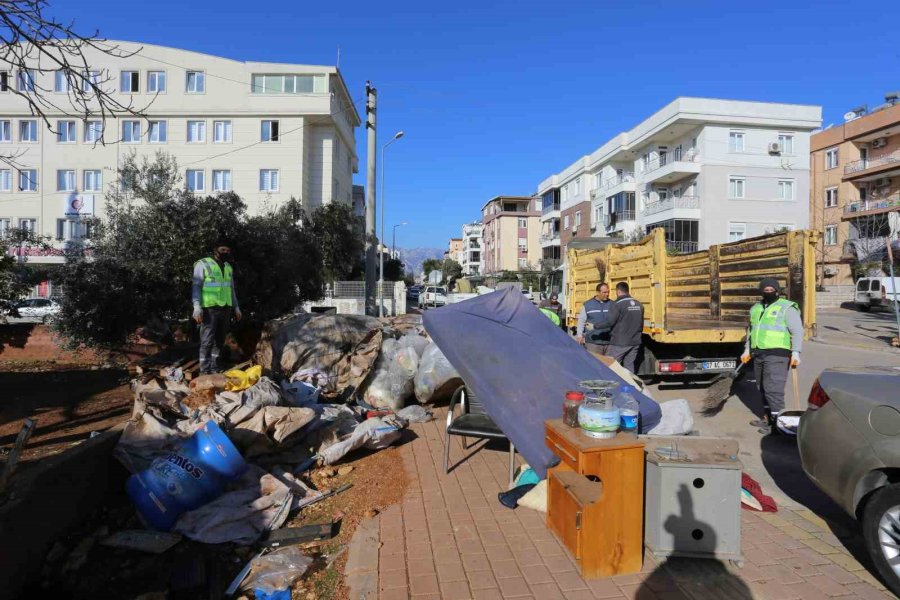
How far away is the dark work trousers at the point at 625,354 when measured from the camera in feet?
25.6

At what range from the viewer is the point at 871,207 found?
132 ft

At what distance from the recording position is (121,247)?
28.1ft

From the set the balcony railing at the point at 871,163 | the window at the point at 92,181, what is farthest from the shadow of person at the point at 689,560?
the balcony railing at the point at 871,163

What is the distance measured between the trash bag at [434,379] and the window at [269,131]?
34.7 metres

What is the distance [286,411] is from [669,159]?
127 ft

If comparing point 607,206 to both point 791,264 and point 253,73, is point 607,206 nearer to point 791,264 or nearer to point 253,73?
point 253,73

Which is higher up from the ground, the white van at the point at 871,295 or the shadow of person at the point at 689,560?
the white van at the point at 871,295

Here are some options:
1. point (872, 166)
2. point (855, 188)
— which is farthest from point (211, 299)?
point (855, 188)

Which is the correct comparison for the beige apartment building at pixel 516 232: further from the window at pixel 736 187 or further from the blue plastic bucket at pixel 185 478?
the blue plastic bucket at pixel 185 478

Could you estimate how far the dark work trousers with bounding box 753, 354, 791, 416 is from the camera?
629cm

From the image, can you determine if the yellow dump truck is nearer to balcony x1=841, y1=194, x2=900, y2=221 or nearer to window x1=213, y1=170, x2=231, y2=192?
window x1=213, y1=170, x2=231, y2=192

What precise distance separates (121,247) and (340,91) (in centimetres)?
3601

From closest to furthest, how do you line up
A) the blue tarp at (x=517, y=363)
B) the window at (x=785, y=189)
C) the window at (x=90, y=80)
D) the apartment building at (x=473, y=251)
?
the window at (x=90, y=80), the blue tarp at (x=517, y=363), the window at (x=785, y=189), the apartment building at (x=473, y=251)

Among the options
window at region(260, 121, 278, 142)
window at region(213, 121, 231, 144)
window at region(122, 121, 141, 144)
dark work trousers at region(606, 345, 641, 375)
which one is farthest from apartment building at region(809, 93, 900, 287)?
window at region(122, 121, 141, 144)
